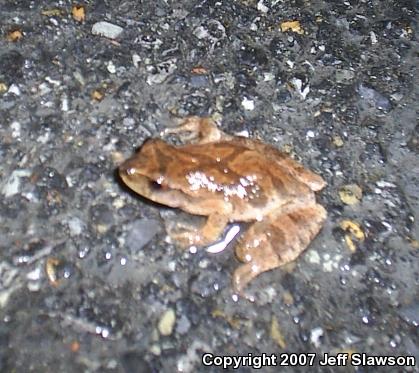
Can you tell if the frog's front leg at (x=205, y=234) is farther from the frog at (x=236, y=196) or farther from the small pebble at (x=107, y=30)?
the small pebble at (x=107, y=30)

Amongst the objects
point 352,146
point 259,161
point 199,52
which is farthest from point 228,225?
point 199,52

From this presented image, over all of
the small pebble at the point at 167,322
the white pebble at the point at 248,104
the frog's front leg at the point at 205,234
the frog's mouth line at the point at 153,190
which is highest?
the white pebble at the point at 248,104

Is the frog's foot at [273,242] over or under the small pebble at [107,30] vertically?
under

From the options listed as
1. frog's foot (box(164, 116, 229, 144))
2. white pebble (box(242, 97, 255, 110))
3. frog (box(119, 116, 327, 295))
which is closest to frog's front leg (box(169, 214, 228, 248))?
frog (box(119, 116, 327, 295))

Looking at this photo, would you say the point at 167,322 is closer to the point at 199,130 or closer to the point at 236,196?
the point at 236,196

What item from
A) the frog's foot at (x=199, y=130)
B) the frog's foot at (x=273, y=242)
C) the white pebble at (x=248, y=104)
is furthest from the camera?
the white pebble at (x=248, y=104)

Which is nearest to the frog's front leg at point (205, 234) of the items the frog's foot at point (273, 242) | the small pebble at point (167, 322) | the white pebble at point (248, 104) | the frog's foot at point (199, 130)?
the frog's foot at point (273, 242)
